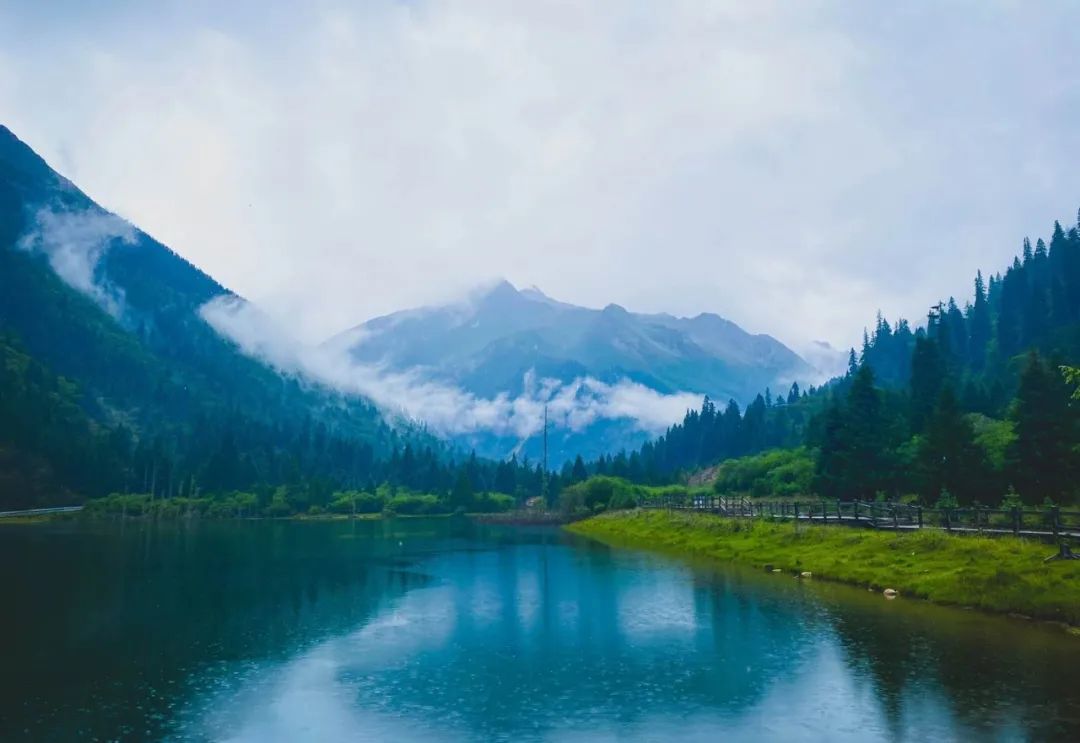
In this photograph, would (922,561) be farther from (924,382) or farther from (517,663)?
(924,382)

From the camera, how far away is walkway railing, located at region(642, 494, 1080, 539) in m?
51.6

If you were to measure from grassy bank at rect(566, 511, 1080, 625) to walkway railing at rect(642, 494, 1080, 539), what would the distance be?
1785 mm

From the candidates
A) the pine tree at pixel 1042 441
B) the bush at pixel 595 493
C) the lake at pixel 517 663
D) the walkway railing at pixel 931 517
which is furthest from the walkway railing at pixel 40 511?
the pine tree at pixel 1042 441

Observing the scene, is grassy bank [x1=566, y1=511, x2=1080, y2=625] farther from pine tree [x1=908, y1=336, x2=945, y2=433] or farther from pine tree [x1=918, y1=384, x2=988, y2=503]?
pine tree [x1=908, y1=336, x2=945, y2=433]

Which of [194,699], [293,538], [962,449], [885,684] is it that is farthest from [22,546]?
[962,449]

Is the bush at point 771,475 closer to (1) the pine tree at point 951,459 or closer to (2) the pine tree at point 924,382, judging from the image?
(2) the pine tree at point 924,382

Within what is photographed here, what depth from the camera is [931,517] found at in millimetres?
Answer: 65500

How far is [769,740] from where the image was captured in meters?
25.7

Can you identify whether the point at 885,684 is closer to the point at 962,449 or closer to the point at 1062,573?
the point at 1062,573

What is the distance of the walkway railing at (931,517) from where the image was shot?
169ft

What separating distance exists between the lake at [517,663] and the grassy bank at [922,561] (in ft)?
8.67

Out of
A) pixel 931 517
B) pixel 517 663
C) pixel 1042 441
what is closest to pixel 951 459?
pixel 1042 441

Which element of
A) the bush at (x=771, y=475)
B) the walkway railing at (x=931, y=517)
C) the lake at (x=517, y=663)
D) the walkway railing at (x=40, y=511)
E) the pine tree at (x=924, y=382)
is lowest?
the lake at (x=517, y=663)

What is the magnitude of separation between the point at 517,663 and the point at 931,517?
4414 centimetres
